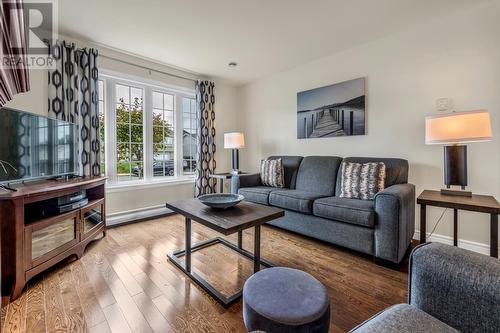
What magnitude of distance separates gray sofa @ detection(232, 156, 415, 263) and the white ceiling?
145 centimetres

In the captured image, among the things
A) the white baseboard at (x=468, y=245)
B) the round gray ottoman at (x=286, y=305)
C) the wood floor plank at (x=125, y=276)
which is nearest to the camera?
the round gray ottoman at (x=286, y=305)

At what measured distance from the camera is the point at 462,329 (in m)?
0.84

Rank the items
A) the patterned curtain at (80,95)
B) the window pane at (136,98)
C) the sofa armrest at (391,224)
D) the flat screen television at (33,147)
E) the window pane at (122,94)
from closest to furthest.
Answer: the flat screen television at (33,147) → the sofa armrest at (391,224) → the patterned curtain at (80,95) → the window pane at (122,94) → the window pane at (136,98)

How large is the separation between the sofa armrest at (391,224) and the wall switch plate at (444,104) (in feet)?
3.40

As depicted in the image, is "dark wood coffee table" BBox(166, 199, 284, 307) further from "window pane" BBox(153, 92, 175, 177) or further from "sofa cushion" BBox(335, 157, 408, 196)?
"window pane" BBox(153, 92, 175, 177)

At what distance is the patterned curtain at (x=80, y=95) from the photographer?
2.64 m

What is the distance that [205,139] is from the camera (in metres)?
4.10

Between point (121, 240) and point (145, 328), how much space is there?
1.56 m

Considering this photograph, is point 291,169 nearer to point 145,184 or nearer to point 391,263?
point 391,263

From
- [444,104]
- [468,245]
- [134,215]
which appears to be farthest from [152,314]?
[444,104]

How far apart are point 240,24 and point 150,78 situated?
172 cm

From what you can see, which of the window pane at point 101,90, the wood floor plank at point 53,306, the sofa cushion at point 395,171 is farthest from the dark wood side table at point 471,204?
the window pane at point 101,90

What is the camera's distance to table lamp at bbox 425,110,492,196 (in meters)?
1.77

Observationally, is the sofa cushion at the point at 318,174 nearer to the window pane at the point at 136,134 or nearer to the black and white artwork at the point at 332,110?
the black and white artwork at the point at 332,110
